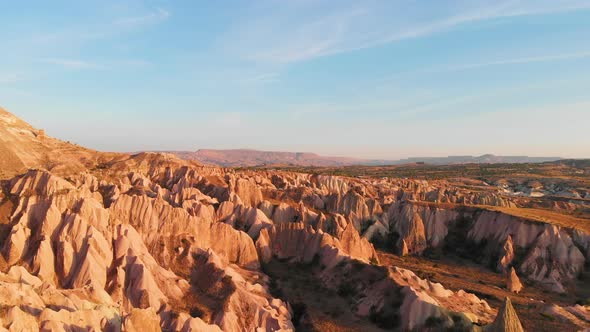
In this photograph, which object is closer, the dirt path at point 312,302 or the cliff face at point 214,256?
the cliff face at point 214,256

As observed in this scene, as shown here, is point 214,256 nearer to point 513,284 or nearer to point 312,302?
point 312,302

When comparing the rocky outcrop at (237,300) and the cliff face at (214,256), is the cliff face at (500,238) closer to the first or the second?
the cliff face at (214,256)

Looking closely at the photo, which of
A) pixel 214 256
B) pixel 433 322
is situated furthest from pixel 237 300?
pixel 433 322

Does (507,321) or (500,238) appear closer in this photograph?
(507,321)

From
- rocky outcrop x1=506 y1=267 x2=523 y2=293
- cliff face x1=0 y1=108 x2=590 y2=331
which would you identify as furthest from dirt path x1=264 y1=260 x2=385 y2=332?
rocky outcrop x1=506 y1=267 x2=523 y2=293

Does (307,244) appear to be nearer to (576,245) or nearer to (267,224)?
(267,224)

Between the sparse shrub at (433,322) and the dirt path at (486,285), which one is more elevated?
the sparse shrub at (433,322)

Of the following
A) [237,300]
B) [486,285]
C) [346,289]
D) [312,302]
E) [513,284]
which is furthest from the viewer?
[486,285]

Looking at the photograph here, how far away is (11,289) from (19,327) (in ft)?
10.6

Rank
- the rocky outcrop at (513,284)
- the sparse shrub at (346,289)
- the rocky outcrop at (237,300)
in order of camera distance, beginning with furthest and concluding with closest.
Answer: the rocky outcrop at (513,284) → the sparse shrub at (346,289) → the rocky outcrop at (237,300)

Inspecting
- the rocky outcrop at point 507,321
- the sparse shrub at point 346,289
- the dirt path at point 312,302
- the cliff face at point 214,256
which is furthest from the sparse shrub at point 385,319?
the rocky outcrop at point 507,321

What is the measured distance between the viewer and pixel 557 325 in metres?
27.6

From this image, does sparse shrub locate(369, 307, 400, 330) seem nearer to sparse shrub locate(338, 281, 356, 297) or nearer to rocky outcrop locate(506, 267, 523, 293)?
sparse shrub locate(338, 281, 356, 297)

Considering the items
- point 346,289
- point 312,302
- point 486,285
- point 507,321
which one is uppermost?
point 507,321
